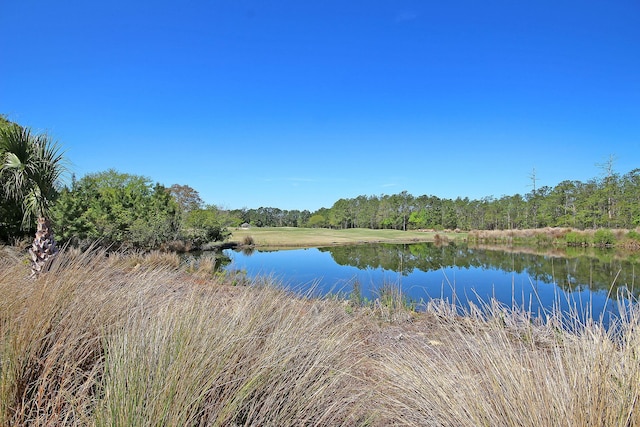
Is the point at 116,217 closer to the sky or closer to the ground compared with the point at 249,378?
closer to the sky

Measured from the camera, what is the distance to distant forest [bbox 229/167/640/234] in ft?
131

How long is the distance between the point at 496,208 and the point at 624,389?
65.2 meters

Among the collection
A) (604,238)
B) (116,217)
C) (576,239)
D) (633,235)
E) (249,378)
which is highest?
(116,217)

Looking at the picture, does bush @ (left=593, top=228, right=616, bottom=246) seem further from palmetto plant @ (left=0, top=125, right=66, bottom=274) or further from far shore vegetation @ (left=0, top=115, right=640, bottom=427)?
palmetto plant @ (left=0, top=125, right=66, bottom=274)

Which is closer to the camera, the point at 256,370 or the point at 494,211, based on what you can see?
the point at 256,370

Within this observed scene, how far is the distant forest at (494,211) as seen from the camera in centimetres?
3991

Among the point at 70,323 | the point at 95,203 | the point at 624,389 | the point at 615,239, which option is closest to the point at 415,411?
the point at 624,389

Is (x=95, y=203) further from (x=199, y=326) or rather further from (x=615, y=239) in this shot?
(x=615, y=239)

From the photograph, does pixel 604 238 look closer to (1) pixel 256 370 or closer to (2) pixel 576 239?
(2) pixel 576 239

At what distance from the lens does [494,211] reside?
59.8 meters

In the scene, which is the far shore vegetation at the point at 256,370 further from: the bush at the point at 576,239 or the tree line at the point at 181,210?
the bush at the point at 576,239

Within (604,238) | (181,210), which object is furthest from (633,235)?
(181,210)

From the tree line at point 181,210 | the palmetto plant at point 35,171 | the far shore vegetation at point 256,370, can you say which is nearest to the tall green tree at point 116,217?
the tree line at point 181,210

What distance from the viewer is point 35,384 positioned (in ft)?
5.69
